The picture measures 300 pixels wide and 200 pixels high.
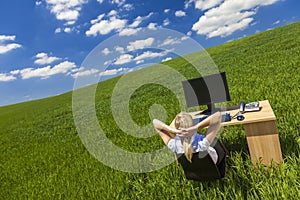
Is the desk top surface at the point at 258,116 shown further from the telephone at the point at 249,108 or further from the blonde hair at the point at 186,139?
the blonde hair at the point at 186,139

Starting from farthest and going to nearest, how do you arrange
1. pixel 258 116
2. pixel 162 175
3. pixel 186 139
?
1. pixel 162 175
2. pixel 258 116
3. pixel 186 139

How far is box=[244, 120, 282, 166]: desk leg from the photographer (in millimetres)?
4891

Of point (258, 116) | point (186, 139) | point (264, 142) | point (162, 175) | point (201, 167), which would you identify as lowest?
point (162, 175)

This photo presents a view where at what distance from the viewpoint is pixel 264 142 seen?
496cm

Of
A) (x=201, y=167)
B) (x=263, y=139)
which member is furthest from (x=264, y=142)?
(x=201, y=167)

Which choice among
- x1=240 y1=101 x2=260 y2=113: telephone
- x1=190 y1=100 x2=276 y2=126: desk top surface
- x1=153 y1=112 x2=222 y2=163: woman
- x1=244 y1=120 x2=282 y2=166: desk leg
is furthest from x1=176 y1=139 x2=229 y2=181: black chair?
x1=240 y1=101 x2=260 y2=113: telephone

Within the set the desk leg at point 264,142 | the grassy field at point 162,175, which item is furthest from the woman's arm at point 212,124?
the desk leg at point 264,142

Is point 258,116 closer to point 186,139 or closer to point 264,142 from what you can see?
point 264,142

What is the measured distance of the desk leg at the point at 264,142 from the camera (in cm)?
489

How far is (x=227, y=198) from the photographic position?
442 centimetres

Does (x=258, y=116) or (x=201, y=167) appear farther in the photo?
(x=258, y=116)

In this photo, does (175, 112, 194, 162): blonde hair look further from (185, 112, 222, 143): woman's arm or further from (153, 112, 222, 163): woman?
(185, 112, 222, 143): woman's arm

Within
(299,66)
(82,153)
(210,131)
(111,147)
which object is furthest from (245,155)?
(299,66)

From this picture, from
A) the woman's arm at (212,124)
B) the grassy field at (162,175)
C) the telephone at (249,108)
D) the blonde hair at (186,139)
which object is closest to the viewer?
the blonde hair at (186,139)
